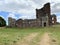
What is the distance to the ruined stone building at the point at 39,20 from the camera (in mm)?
76875

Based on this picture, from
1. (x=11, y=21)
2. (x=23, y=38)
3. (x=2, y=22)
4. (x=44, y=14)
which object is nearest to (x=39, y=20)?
(x=44, y=14)

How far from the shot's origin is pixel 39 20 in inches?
3036

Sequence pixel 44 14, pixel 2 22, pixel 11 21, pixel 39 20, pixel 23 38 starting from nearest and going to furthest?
pixel 23 38 → pixel 39 20 → pixel 2 22 → pixel 11 21 → pixel 44 14

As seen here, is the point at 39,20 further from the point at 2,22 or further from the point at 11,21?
the point at 2,22

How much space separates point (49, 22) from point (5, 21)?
1845 centimetres

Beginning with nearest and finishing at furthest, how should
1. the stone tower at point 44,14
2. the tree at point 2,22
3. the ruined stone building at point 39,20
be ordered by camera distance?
1. the ruined stone building at point 39,20
2. the stone tower at point 44,14
3. the tree at point 2,22

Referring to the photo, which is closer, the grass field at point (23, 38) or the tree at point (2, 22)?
the grass field at point (23, 38)

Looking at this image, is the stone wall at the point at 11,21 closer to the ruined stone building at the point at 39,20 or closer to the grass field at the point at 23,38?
the ruined stone building at the point at 39,20

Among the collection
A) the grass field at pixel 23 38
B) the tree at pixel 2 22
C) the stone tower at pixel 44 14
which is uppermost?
the stone tower at pixel 44 14

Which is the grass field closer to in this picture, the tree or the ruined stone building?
the ruined stone building

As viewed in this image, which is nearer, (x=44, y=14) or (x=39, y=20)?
(x=39, y=20)

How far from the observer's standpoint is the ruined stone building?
76.9 m

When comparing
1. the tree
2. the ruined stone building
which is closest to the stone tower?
the ruined stone building

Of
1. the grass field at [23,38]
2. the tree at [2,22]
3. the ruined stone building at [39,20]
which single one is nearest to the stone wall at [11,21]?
the ruined stone building at [39,20]
